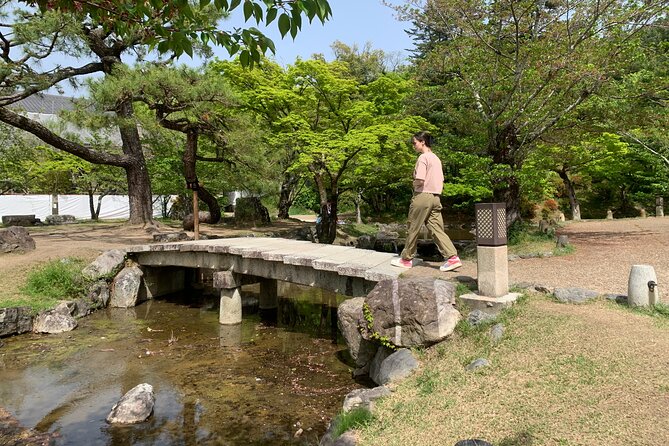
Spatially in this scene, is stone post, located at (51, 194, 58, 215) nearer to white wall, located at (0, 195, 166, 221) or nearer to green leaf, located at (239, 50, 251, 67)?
white wall, located at (0, 195, 166, 221)

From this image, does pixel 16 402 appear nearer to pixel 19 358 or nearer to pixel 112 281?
pixel 19 358

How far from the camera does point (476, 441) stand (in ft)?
12.1

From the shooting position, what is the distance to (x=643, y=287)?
618 cm

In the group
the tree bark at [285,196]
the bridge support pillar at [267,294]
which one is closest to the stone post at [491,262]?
the bridge support pillar at [267,294]

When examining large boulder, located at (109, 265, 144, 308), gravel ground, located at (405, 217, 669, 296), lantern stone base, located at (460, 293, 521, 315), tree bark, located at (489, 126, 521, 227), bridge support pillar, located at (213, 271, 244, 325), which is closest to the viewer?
lantern stone base, located at (460, 293, 521, 315)

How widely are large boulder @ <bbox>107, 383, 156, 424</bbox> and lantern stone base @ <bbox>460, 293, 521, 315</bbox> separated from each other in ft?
14.7

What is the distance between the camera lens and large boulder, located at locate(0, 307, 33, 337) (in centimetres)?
944

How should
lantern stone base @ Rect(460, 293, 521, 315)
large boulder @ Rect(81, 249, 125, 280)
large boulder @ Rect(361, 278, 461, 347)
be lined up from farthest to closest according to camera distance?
large boulder @ Rect(81, 249, 125, 280) < lantern stone base @ Rect(460, 293, 521, 315) < large boulder @ Rect(361, 278, 461, 347)

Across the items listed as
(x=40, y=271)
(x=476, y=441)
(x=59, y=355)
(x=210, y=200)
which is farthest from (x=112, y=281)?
(x=476, y=441)

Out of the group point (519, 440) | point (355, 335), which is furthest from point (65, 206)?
point (519, 440)

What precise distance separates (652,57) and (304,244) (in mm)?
11133

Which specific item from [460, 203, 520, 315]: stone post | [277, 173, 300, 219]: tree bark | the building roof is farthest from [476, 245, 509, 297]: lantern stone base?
the building roof

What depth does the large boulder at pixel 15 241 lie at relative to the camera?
40.5 feet

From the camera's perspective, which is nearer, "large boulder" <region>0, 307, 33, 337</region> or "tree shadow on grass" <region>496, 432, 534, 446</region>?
"tree shadow on grass" <region>496, 432, 534, 446</region>
